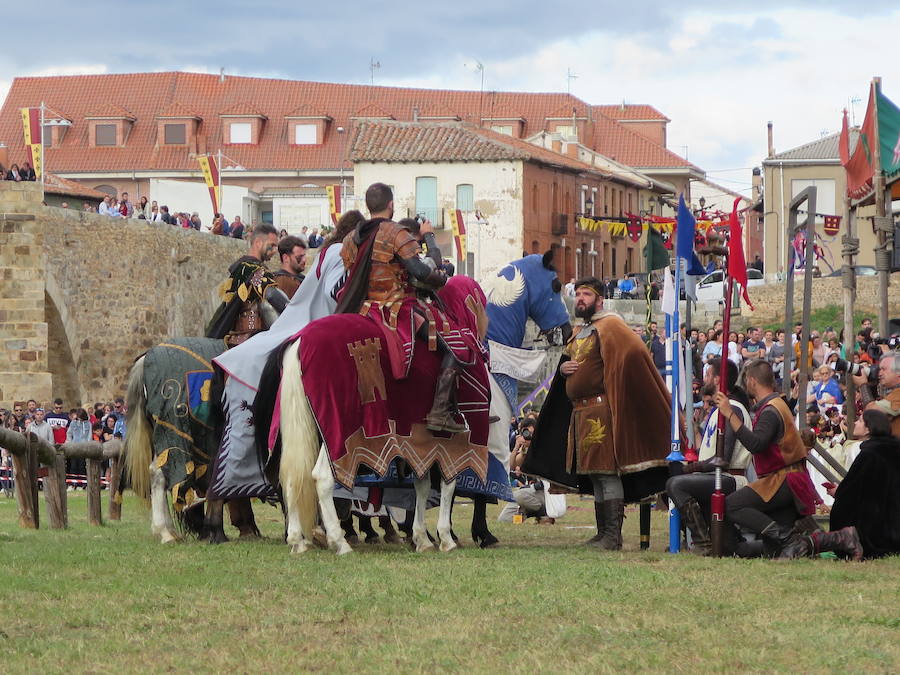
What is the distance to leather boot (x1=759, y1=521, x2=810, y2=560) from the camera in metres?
9.51

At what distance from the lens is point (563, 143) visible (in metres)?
82.9

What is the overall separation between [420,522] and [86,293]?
30108mm

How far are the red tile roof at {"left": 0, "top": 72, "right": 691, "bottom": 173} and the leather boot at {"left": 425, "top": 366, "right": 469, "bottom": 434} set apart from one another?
69653 mm

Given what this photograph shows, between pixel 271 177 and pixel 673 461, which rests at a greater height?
pixel 271 177

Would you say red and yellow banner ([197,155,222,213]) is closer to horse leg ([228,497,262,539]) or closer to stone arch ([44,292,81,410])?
stone arch ([44,292,81,410])

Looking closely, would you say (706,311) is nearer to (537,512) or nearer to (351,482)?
(537,512)

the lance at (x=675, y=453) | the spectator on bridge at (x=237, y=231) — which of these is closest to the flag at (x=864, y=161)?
the lance at (x=675, y=453)

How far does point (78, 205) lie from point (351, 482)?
1935 inches

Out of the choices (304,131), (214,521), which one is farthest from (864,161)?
(304,131)

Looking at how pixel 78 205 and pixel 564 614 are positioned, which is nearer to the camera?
pixel 564 614

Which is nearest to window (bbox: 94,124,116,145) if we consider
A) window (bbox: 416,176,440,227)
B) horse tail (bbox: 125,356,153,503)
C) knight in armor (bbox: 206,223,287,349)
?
window (bbox: 416,176,440,227)

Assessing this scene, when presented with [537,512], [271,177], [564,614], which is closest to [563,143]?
[271,177]

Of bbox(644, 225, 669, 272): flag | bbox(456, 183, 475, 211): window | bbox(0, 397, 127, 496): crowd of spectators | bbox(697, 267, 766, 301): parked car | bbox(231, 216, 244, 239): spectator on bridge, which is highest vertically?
bbox(456, 183, 475, 211): window

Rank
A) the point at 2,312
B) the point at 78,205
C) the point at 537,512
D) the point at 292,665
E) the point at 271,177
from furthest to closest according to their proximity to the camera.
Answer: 1. the point at 271,177
2. the point at 78,205
3. the point at 2,312
4. the point at 537,512
5. the point at 292,665
